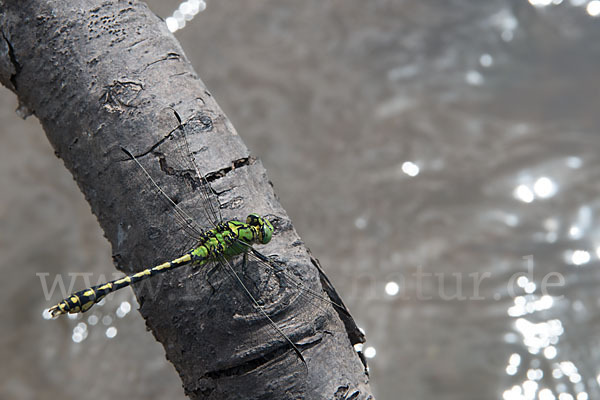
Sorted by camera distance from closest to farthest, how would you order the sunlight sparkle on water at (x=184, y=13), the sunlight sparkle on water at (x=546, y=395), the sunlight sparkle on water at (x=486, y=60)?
the sunlight sparkle on water at (x=546, y=395)
the sunlight sparkle on water at (x=486, y=60)
the sunlight sparkle on water at (x=184, y=13)

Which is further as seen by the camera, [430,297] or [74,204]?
[74,204]

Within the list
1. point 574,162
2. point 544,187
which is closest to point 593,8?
point 574,162

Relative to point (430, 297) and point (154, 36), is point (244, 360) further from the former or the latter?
point (430, 297)

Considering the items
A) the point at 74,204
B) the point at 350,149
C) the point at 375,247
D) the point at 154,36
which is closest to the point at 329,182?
the point at 350,149

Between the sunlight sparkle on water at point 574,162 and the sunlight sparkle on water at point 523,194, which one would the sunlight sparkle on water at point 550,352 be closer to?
the sunlight sparkle on water at point 523,194

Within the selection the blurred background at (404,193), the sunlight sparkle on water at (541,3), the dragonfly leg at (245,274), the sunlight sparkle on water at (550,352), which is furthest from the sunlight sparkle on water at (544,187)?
the dragonfly leg at (245,274)

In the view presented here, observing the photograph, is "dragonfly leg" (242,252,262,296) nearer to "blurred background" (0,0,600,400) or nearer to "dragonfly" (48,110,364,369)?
"dragonfly" (48,110,364,369)

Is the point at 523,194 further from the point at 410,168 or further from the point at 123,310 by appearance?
the point at 123,310
